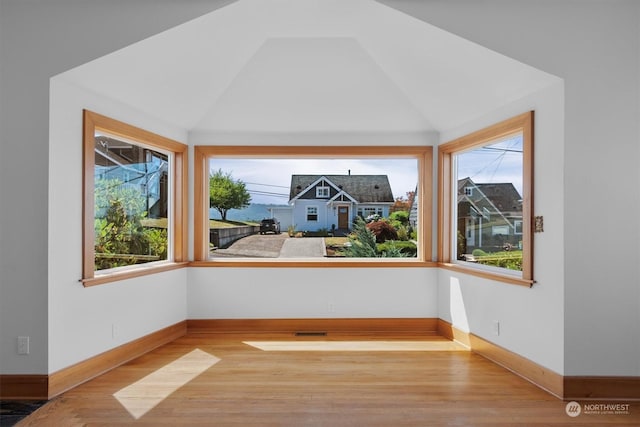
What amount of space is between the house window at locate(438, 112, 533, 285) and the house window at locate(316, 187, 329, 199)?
135 centimetres

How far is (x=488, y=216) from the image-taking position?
414 centimetres

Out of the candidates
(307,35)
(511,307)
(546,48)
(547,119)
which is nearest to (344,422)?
(511,307)

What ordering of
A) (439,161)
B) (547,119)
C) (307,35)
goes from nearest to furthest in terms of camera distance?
(547,119), (307,35), (439,161)

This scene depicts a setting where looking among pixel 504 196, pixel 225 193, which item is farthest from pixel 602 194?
pixel 225 193

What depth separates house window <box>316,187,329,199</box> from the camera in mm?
5145

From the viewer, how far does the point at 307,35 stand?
148 inches

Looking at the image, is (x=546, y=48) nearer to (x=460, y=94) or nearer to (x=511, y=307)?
(x=460, y=94)

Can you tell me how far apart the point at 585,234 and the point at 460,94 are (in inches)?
65.5

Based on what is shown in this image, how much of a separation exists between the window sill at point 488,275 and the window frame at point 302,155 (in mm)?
292

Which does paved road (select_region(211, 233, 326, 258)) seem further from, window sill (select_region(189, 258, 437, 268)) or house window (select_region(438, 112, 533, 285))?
house window (select_region(438, 112, 533, 285))

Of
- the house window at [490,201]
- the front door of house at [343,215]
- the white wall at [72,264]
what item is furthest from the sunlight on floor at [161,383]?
the house window at [490,201]

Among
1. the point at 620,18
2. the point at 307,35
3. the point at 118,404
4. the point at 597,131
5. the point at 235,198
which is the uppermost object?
the point at 307,35

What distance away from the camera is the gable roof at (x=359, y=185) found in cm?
512

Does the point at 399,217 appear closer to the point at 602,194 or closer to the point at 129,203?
the point at 602,194
